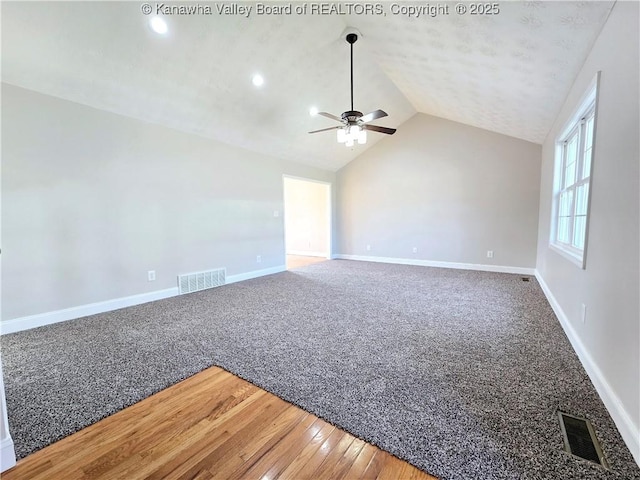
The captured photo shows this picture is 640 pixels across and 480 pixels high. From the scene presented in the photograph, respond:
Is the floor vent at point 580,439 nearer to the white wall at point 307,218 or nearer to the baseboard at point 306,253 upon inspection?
the white wall at point 307,218

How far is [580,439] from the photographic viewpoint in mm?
1425

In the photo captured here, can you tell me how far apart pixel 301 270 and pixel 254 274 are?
1.02 m

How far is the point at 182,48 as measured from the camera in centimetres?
295

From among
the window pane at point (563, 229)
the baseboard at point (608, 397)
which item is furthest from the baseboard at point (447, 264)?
the baseboard at point (608, 397)

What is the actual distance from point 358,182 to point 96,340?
5803mm

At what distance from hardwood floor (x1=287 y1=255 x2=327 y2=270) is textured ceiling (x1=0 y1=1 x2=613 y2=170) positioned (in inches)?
114

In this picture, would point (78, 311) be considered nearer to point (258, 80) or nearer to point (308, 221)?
point (258, 80)

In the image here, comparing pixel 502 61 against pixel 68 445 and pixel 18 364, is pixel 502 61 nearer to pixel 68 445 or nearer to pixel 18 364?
pixel 68 445

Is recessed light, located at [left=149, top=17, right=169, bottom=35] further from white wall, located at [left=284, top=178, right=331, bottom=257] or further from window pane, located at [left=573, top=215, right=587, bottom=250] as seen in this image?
white wall, located at [left=284, top=178, right=331, bottom=257]

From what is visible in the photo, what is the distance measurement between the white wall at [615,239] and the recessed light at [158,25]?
3.38 metres

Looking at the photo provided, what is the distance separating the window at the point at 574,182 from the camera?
2492 mm

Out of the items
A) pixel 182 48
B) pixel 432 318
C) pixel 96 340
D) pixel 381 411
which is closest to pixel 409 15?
pixel 182 48

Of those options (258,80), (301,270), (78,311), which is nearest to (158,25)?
(258,80)

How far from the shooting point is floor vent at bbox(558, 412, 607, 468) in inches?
52.0
